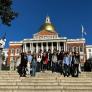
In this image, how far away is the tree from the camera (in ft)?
122

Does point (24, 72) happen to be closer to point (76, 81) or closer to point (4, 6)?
point (76, 81)

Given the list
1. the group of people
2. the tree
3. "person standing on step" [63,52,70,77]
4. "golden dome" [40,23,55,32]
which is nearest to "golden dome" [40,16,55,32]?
"golden dome" [40,23,55,32]

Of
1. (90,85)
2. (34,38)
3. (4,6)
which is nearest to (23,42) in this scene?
(34,38)

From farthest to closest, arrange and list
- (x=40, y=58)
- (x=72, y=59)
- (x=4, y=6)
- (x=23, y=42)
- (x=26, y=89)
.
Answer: (x=23, y=42) → (x=4, y=6) → (x=40, y=58) → (x=72, y=59) → (x=26, y=89)

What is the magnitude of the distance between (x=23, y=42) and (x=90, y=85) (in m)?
99.2

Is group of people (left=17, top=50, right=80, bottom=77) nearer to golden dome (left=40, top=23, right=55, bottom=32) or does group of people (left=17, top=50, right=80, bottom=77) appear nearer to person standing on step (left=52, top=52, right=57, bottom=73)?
person standing on step (left=52, top=52, right=57, bottom=73)

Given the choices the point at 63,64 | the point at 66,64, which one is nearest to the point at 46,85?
the point at 66,64

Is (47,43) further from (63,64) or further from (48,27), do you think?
(63,64)

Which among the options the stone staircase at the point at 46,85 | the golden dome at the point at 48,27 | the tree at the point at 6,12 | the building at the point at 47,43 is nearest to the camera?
the stone staircase at the point at 46,85

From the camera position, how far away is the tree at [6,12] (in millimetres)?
37156

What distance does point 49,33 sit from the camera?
11888 cm

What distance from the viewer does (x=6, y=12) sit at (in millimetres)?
37250

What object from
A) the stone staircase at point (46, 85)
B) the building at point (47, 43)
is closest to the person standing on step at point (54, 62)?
the stone staircase at point (46, 85)

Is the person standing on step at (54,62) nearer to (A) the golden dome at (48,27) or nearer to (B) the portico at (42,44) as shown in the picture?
(B) the portico at (42,44)
